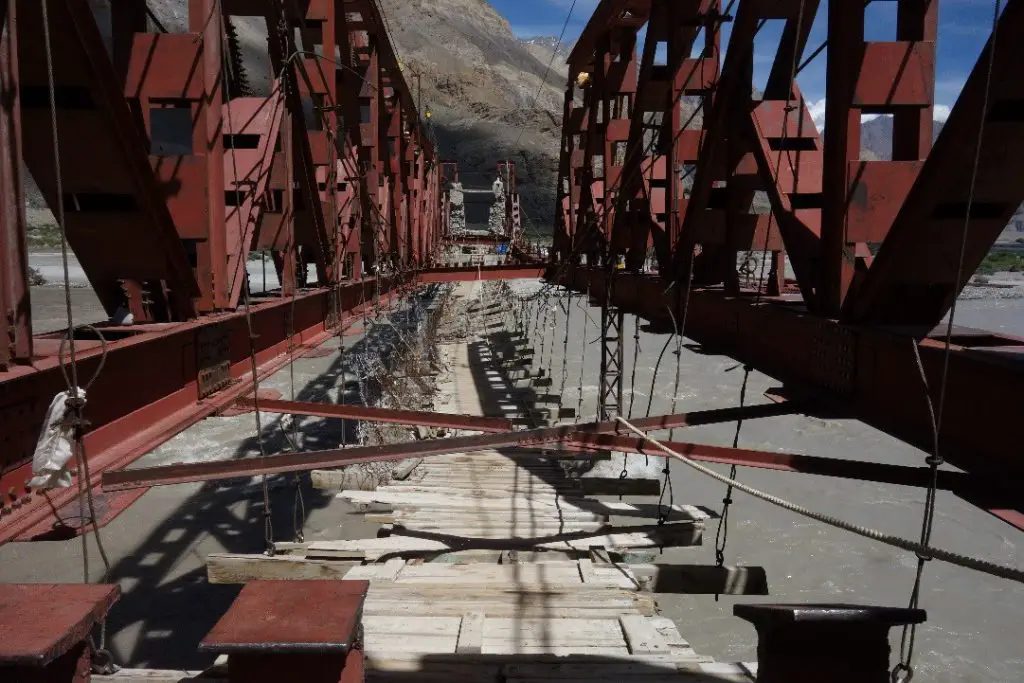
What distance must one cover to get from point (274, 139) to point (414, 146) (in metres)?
20.8

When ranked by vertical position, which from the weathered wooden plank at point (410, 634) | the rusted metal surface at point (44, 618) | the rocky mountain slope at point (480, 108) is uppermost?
the rocky mountain slope at point (480, 108)

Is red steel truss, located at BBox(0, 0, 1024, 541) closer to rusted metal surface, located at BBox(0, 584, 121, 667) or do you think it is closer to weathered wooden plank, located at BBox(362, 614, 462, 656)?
rusted metal surface, located at BBox(0, 584, 121, 667)

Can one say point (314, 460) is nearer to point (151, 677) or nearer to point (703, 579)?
point (151, 677)

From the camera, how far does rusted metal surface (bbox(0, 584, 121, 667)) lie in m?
2.25

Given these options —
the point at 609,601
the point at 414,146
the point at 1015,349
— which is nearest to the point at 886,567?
the point at 609,601

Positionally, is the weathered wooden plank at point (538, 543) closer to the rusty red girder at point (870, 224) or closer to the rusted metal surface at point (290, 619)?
the rusty red girder at point (870, 224)

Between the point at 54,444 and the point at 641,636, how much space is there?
3.88m

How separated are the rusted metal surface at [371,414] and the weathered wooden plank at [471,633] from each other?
1459 mm

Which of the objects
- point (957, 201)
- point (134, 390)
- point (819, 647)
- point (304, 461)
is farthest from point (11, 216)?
point (957, 201)

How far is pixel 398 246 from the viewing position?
19.2 metres

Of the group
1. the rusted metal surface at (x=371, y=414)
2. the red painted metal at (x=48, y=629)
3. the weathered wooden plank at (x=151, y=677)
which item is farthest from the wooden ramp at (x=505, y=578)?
the red painted metal at (x=48, y=629)

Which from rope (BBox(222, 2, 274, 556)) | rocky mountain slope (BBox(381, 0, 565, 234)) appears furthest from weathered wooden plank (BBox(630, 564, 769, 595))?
Answer: rocky mountain slope (BBox(381, 0, 565, 234))

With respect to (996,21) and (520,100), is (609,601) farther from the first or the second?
(520,100)

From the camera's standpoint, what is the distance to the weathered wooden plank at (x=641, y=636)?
5070mm
